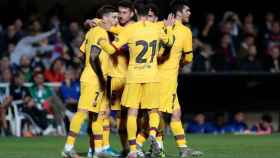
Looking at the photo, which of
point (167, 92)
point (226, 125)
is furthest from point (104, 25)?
point (226, 125)

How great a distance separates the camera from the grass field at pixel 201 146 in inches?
578

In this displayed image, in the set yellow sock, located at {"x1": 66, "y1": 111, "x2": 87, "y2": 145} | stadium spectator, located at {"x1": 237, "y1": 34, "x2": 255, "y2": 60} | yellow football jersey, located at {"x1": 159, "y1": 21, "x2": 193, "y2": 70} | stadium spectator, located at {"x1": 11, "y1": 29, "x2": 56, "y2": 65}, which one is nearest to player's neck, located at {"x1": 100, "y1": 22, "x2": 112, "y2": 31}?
yellow football jersey, located at {"x1": 159, "y1": 21, "x2": 193, "y2": 70}

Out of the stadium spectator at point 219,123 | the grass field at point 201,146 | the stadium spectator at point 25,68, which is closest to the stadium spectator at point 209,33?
the stadium spectator at point 219,123

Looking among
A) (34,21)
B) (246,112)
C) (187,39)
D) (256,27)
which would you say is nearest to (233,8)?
(256,27)

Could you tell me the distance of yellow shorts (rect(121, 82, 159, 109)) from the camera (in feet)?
44.0

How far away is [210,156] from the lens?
14219mm

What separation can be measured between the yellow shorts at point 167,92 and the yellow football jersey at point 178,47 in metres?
0.14

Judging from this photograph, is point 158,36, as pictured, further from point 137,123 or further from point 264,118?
point 264,118

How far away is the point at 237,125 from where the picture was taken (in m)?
22.8

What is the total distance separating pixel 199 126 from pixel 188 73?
4.17 ft

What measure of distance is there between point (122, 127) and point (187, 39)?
1.64m

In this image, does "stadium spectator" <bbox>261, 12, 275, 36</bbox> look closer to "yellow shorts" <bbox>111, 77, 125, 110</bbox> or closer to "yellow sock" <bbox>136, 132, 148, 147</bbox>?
"yellow sock" <bbox>136, 132, 148, 147</bbox>

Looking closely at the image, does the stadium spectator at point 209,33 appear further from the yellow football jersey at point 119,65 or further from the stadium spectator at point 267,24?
the yellow football jersey at point 119,65

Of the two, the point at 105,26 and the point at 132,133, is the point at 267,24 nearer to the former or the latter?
the point at 105,26
